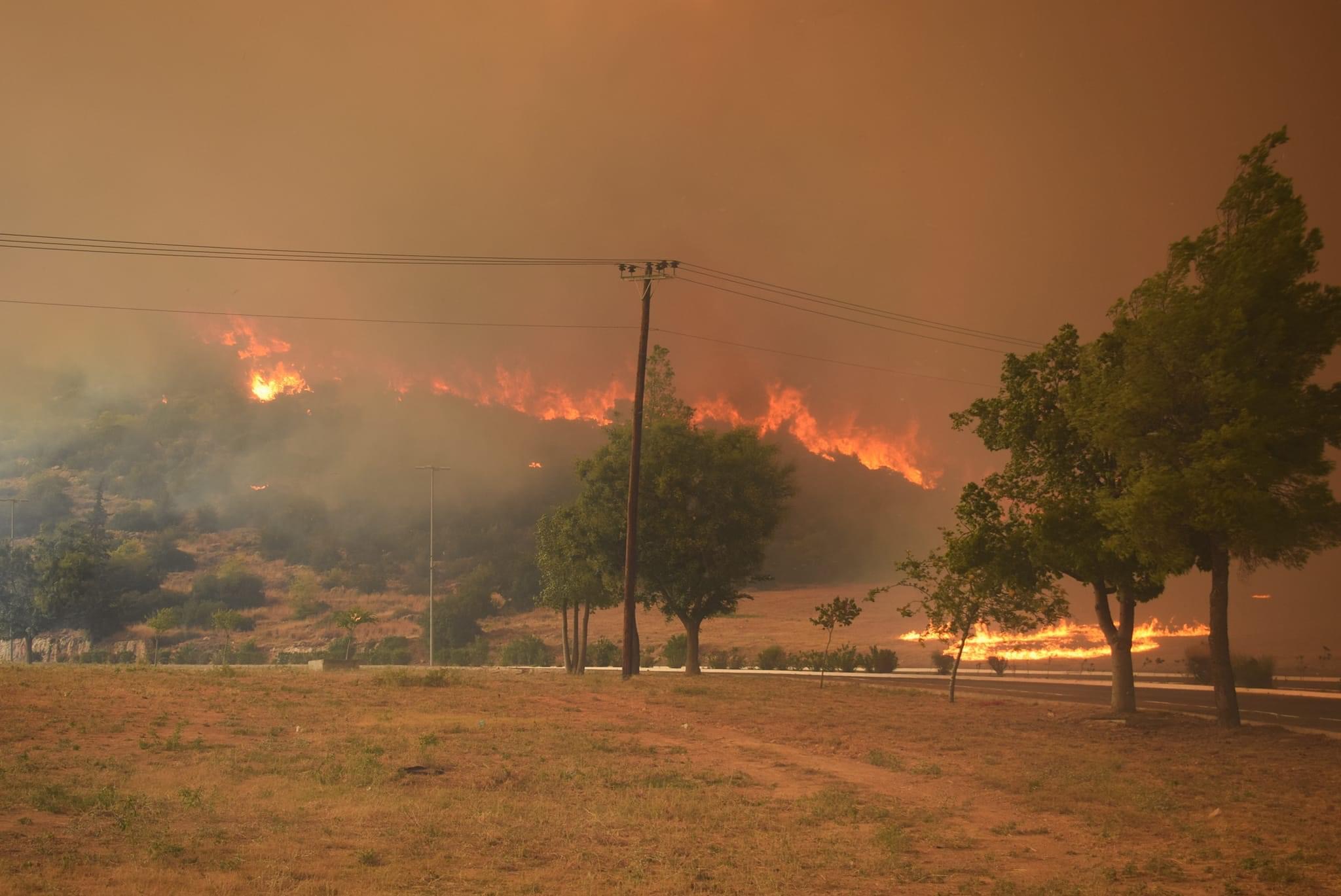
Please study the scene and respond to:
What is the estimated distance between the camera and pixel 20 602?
8006 centimetres

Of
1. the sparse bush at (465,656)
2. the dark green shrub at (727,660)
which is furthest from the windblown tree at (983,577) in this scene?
the sparse bush at (465,656)

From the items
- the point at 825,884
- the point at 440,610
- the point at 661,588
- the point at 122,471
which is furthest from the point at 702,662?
the point at 122,471

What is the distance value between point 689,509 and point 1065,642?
49.6m

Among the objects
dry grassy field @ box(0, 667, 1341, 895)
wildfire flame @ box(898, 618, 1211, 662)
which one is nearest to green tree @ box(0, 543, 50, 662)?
dry grassy field @ box(0, 667, 1341, 895)

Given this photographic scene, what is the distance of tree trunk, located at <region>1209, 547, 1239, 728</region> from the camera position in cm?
2433

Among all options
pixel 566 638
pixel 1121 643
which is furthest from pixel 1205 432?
pixel 566 638

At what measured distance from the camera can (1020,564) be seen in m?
26.6

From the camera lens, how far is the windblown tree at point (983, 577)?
26438 millimetres

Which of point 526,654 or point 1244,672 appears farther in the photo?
point 526,654

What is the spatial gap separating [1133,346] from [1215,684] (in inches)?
341

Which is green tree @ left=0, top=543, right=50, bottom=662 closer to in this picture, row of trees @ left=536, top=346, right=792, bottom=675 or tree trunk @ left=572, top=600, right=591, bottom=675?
tree trunk @ left=572, top=600, right=591, bottom=675

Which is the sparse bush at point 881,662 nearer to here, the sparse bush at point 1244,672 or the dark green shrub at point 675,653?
the dark green shrub at point 675,653

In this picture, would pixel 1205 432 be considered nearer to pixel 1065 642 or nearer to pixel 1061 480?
pixel 1061 480

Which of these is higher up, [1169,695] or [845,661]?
[1169,695]
